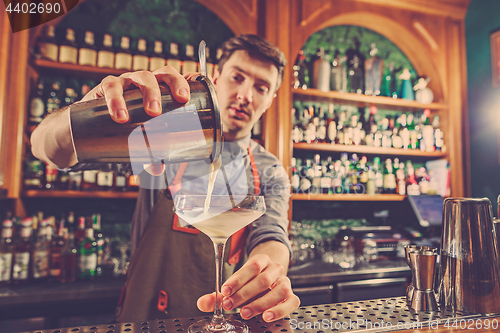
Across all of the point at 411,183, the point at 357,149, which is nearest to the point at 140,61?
the point at 357,149

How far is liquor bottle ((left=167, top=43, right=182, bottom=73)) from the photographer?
2.24 meters

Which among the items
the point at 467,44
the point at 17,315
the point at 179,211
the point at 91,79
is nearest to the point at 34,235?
the point at 17,315

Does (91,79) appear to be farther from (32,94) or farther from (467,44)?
(467,44)

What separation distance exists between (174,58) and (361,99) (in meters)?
1.60

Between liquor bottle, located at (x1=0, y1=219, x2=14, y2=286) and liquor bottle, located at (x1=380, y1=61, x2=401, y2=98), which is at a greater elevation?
liquor bottle, located at (x1=380, y1=61, x2=401, y2=98)

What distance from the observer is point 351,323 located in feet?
2.13

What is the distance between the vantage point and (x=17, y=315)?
160 centimetres

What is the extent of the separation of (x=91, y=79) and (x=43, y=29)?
16.4 inches

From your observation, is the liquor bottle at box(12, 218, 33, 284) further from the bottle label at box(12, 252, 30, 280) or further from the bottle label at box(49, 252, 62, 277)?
the bottle label at box(49, 252, 62, 277)

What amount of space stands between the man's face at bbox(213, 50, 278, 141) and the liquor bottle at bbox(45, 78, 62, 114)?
130 centimetres

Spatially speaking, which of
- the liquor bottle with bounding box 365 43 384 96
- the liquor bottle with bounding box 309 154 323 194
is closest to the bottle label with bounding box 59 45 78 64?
the liquor bottle with bounding box 309 154 323 194

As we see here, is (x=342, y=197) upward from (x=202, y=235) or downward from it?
upward

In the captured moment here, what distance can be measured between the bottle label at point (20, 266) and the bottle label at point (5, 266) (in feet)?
0.08

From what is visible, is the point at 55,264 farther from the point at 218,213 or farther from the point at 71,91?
the point at 218,213
